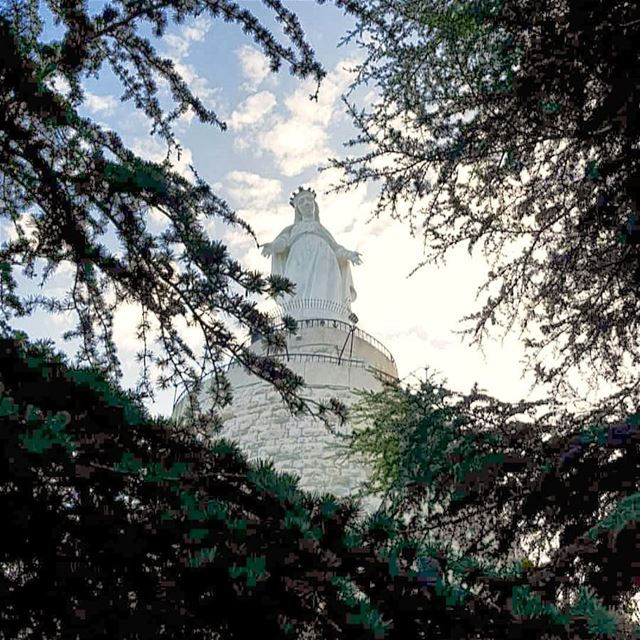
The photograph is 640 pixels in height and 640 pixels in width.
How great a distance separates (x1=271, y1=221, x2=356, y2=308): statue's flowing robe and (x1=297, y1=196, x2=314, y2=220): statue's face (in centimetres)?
40

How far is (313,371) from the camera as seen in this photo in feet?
34.8

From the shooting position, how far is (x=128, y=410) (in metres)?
2.00

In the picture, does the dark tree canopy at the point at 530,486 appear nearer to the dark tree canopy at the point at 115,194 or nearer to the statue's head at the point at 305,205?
the dark tree canopy at the point at 115,194

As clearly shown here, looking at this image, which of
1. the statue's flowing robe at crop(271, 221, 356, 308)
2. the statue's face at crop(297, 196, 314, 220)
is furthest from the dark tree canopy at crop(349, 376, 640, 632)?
the statue's face at crop(297, 196, 314, 220)

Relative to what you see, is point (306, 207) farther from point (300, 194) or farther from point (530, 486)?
point (530, 486)

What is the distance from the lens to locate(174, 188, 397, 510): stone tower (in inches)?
365

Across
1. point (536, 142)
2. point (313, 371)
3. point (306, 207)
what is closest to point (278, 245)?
point (306, 207)

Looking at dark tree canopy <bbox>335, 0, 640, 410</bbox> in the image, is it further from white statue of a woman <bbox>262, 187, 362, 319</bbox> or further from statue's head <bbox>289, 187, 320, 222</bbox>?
statue's head <bbox>289, 187, 320, 222</bbox>

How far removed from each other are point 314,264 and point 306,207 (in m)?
2.27

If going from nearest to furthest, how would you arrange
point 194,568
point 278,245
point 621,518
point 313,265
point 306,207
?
point 194,568
point 621,518
point 313,265
point 278,245
point 306,207

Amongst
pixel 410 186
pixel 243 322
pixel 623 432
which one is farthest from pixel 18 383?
pixel 410 186

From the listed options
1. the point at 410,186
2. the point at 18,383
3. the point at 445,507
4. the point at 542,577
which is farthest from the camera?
the point at 410,186

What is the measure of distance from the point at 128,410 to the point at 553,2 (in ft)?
10.6

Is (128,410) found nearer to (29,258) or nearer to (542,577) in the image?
(542,577)
